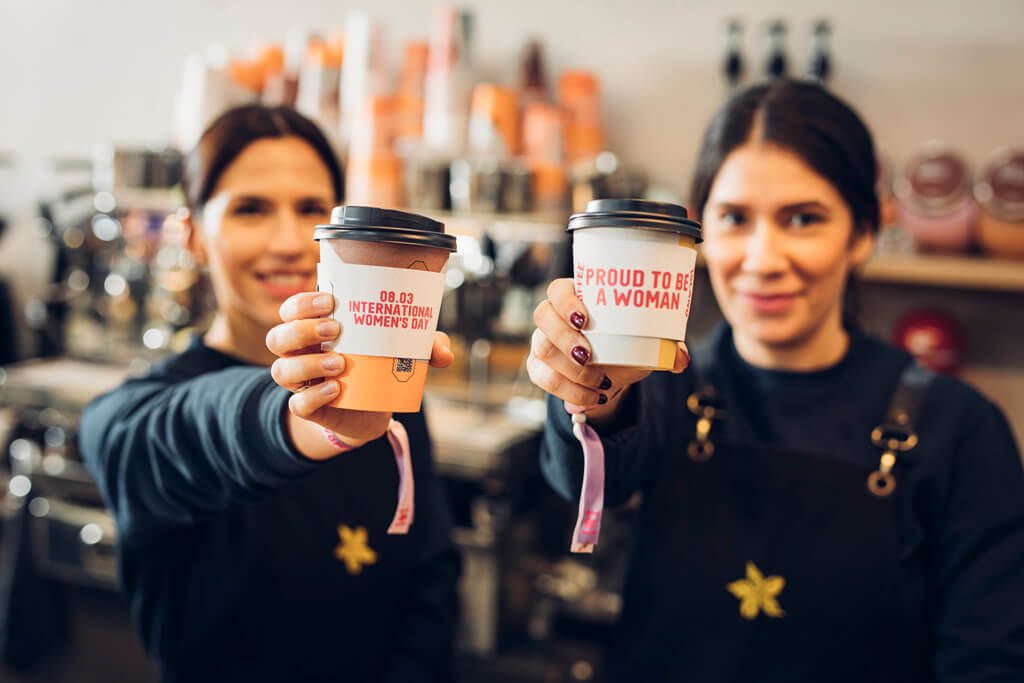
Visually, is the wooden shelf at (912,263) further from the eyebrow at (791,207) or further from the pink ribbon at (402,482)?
the pink ribbon at (402,482)

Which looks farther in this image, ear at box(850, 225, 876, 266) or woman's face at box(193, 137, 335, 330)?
ear at box(850, 225, 876, 266)

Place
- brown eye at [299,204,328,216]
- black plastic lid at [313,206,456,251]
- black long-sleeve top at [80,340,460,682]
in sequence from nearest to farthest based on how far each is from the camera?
black plastic lid at [313,206,456,251]
black long-sleeve top at [80,340,460,682]
brown eye at [299,204,328,216]

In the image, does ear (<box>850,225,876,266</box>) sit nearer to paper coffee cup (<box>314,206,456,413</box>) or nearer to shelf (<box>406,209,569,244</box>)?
paper coffee cup (<box>314,206,456,413</box>)

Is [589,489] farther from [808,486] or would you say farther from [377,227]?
[808,486]

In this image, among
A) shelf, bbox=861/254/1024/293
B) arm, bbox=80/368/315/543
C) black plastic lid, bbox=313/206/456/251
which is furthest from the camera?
shelf, bbox=861/254/1024/293

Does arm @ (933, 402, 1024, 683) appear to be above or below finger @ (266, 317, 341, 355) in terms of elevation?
below

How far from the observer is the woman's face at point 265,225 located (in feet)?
3.77

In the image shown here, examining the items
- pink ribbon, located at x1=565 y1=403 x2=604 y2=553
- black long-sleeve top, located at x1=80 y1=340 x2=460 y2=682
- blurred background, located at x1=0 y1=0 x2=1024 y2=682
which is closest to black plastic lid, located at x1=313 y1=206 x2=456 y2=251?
pink ribbon, located at x1=565 y1=403 x2=604 y2=553

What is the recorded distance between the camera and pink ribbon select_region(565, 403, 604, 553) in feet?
2.30

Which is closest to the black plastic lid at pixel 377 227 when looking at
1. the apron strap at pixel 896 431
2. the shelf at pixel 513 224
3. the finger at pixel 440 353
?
the finger at pixel 440 353

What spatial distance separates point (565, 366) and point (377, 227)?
0.19 meters

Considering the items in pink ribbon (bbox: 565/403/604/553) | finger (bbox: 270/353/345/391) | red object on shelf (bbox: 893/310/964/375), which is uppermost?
finger (bbox: 270/353/345/391)

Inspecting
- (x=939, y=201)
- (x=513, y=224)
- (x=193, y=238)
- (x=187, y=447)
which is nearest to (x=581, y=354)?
(x=187, y=447)

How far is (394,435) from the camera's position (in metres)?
0.76
